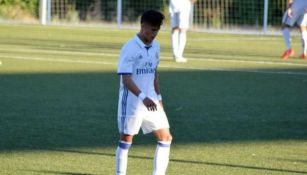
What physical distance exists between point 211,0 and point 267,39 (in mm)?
8307

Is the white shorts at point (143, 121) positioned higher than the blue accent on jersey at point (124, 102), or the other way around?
the blue accent on jersey at point (124, 102)

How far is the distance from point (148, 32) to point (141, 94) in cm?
50

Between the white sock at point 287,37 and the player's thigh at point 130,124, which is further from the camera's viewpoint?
the white sock at point 287,37

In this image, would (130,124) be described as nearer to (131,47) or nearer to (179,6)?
(131,47)

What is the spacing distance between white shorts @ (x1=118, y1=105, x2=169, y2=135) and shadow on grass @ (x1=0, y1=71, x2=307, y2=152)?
2.19 metres

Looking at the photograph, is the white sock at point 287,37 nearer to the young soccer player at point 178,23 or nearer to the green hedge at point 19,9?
the young soccer player at point 178,23

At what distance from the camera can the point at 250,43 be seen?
30.0m

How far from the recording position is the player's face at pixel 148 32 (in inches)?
307

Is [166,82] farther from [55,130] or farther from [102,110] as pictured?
[55,130]

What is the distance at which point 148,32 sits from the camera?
786cm

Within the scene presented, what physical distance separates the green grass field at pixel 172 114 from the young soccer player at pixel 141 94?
730 millimetres

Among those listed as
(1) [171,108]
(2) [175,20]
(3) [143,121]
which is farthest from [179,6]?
(3) [143,121]

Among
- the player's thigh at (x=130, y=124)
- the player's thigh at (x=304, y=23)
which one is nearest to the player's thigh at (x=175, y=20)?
the player's thigh at (x=304, y=23)

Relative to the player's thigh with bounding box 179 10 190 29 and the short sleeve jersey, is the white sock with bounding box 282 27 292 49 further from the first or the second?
the short sleeve jersey
